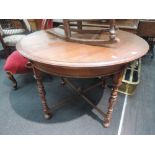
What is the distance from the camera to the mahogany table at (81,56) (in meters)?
0.86

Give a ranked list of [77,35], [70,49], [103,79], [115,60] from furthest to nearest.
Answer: [103,79] → [77,35] → [70,49] → [115,60]

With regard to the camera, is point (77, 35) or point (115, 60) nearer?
point (115, 60)

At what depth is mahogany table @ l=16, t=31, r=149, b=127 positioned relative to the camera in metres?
0.86

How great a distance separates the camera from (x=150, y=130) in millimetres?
1335

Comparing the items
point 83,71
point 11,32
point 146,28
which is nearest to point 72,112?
point 83,71

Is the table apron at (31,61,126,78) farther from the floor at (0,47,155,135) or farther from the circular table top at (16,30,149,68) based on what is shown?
the floor at (0,47,155,135)

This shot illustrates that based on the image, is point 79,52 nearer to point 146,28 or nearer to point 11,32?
point 146,28

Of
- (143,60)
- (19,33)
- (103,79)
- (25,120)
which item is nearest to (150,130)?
(103,79)

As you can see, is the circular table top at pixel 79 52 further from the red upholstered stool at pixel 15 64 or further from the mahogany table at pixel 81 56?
the red upholstered stool at pixel 15 64

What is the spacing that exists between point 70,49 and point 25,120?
34.3 inches

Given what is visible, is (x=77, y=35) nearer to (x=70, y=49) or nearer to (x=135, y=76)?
(x=70, y=49)

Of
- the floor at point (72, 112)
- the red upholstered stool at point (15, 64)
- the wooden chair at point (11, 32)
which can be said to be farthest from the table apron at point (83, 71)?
the wooden chair at point (11, 32)
